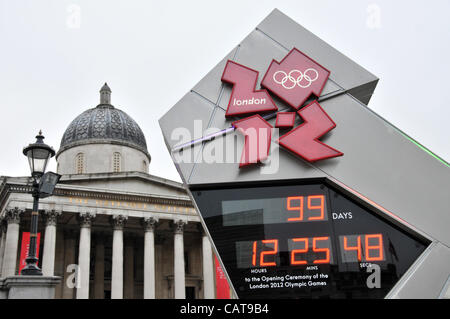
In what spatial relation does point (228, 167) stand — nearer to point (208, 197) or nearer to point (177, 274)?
point (208, 197)

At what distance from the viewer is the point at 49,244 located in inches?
1309

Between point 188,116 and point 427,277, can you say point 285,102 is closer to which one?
point 188,116

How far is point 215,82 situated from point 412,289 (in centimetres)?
529

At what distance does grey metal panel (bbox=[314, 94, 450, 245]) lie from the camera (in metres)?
7.91

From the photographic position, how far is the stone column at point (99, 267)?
126ft

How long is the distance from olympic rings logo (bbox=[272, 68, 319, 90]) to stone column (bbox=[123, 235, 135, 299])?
1365 inches

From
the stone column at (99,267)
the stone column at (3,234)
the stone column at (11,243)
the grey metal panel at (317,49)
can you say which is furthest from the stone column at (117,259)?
the grey metal panel at (317,49)

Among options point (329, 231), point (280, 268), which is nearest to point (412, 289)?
point (329, 231)

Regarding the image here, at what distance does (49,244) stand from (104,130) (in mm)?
14271

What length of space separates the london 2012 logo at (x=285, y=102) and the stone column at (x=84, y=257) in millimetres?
27255

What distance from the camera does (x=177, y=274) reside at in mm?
37219

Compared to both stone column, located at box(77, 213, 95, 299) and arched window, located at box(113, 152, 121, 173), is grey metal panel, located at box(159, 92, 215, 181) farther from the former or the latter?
arched window, located at box(113, 152, 121, 173)

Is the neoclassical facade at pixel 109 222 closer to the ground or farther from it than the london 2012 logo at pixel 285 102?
farther from it

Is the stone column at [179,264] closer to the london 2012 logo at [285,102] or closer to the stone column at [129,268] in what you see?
the stone column at [129,268]
